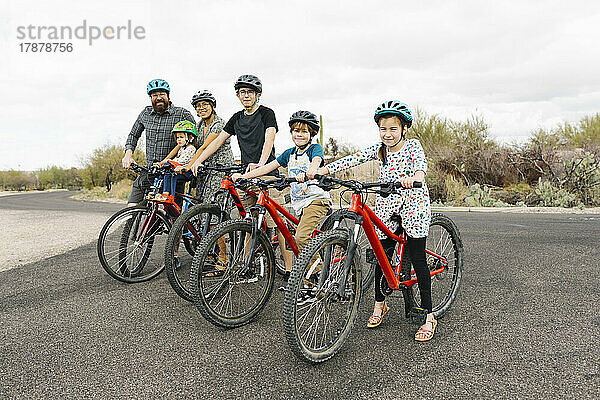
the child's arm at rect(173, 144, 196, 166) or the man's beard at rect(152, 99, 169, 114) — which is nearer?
the child's arm at rect(173, 144, 196, 166)

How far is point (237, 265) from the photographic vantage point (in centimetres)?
445

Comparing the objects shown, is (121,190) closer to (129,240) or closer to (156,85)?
(156,85)

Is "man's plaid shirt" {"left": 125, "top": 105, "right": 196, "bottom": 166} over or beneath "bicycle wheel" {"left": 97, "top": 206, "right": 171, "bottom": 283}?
over

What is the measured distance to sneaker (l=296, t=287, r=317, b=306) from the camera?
3.57m

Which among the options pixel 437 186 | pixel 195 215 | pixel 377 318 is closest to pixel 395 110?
pixel 377 318

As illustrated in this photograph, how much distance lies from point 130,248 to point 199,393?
297 cm

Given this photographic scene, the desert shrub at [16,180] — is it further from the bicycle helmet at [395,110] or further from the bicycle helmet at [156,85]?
the bicycle helmet at [395,110]

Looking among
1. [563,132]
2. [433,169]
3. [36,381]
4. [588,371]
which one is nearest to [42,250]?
[36,381]

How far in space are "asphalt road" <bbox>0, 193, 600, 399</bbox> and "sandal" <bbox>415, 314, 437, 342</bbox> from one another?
0.06m

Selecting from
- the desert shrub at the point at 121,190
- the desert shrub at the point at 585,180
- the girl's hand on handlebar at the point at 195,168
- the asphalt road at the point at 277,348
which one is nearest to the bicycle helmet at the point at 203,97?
the girl's hand on handlebar at the point at 195,168

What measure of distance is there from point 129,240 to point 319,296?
3020 millimetres

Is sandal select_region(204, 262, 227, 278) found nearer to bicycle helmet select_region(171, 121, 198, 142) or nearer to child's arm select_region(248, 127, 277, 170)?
child's arm select_region(248, 127, 277, 170)

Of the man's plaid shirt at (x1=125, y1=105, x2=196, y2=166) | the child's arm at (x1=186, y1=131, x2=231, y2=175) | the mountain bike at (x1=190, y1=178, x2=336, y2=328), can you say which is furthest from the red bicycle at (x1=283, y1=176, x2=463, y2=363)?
the man's plaid shirt at (x1=125, y1=105, x2=196, y2=166)

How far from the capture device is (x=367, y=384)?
3.33m
